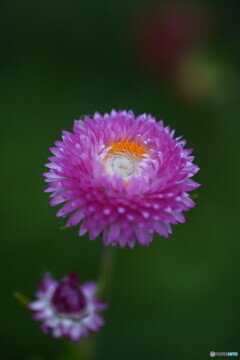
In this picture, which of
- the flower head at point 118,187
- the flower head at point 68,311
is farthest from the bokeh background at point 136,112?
the flower head at point 118,187

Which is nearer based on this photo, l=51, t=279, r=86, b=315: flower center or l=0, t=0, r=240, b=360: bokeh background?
l=51, t=279, r=86, b=315: flower center

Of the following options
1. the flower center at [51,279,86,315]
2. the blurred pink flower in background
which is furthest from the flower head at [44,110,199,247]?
the blurred pink flower in background

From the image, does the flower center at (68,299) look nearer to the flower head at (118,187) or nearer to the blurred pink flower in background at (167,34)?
the flower head at (118,187)

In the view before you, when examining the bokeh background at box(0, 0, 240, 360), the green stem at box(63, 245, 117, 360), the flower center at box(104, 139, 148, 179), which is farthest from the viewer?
the bokeh background at box(0, 0, 240, 360)

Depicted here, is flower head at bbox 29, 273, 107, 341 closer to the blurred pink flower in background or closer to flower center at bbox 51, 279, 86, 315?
flower center at bbox 51, 279, 86, 315

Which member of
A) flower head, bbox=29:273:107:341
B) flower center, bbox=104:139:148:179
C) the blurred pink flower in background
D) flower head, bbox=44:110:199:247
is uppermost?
the blurred pink flower in background

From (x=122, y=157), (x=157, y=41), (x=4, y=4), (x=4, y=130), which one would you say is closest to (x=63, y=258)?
(x=4, y=130)

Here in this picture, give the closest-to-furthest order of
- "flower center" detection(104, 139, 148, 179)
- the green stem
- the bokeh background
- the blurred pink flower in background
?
"flower center" detection(104, 139, 148, 179) < the green stem < the bokeh background < the blurred pink flower in background
